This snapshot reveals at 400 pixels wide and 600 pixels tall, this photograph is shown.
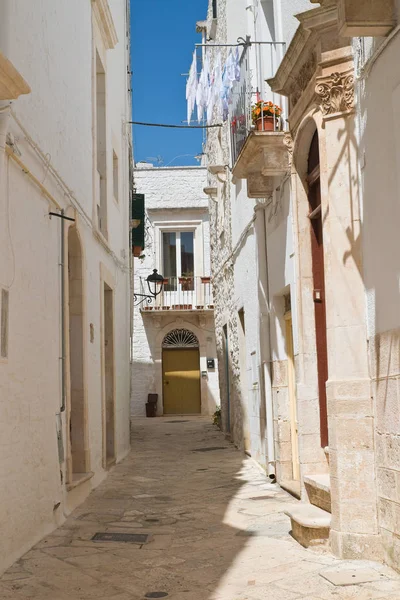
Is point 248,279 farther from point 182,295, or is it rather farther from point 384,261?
point 182,295

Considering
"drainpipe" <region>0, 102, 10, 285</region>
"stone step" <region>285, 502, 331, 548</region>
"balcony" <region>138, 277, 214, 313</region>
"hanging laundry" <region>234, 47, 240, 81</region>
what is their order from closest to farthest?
"drainpipe" <region>0, 102, 10, 285</region> → "stone step" <region>285, 502, 331, 548</region> → "hanging laundry" <region>234, 47, 240, 81</region> → "balcony" <region>138, 277, 214, 313</region>

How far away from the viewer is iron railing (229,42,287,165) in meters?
9.33

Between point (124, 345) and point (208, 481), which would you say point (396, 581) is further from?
point (124, 345)

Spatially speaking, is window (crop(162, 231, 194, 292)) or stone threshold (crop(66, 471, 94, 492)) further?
window (crop(162, 231, 194, 292))

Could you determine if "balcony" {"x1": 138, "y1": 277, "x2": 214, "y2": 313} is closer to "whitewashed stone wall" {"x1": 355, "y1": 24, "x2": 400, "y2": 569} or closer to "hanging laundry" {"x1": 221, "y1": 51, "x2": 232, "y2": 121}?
"hanging laundry" {"x1": 221, "y1": 51, "x2": 232, "y2": 121}

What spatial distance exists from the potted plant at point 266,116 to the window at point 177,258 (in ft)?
56.3

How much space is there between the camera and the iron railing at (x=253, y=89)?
367 inches

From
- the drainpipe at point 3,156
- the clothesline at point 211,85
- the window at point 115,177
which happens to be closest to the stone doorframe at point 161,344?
the window at point 115,177

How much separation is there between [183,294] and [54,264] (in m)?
18.2

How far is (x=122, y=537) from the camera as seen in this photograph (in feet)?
22.9

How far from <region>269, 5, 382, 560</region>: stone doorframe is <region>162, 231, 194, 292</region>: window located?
1931 centimetres

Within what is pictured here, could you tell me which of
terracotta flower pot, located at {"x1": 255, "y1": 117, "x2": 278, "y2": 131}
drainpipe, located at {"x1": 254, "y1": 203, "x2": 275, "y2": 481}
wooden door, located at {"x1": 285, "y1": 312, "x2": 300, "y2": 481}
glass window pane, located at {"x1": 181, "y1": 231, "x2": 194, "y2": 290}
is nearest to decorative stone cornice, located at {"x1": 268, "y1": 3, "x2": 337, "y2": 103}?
terracotta flower pot, located at {"x1": 255, "y1": 117, "x2": 278, "y2": 131}

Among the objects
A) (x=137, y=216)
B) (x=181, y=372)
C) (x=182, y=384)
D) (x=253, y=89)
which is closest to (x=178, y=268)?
(x=181, y=372)

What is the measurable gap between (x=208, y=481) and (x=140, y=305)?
16.1m
